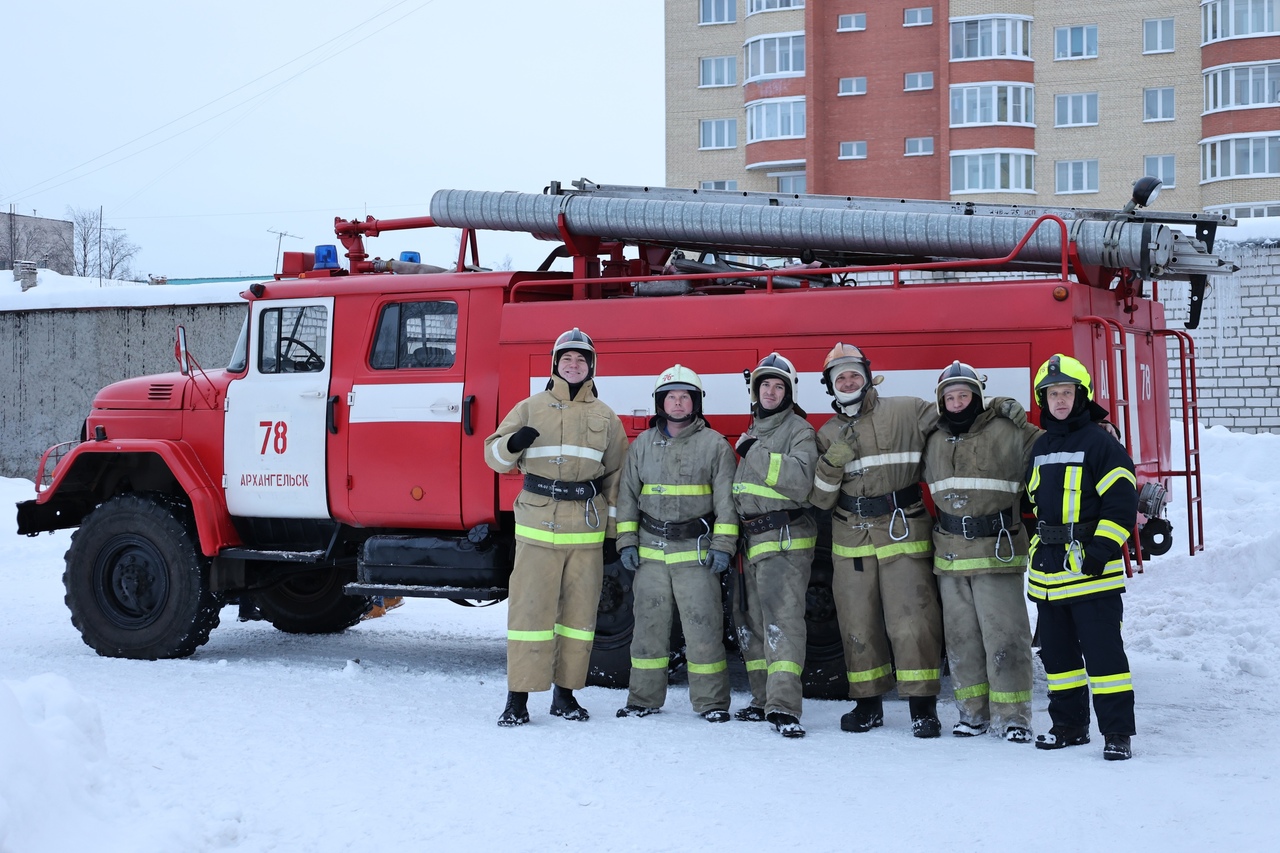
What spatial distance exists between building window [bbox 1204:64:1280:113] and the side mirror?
34.3m

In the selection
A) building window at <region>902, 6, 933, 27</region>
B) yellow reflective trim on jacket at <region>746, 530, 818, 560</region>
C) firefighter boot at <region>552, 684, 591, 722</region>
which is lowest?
firefighter boot at <region>552, 684, 591, 722</region>

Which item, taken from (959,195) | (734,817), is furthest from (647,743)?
(959,195)

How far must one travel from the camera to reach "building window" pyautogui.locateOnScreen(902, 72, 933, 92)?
38.8m

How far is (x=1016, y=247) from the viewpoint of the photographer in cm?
660

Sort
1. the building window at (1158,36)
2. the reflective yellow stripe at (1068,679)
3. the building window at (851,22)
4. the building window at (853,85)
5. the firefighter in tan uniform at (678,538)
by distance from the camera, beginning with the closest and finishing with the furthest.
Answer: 1. the reflective yellow stripe at (1068,679)
2. the firefighter in tan uniform at (678,538)
3. the building window at (1158,36)
4. the building window at (851,22)
5. the building window at (853,85)

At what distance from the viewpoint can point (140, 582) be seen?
8383 mm

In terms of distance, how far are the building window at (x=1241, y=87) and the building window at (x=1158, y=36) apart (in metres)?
1.69

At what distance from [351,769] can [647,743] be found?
1.41 m

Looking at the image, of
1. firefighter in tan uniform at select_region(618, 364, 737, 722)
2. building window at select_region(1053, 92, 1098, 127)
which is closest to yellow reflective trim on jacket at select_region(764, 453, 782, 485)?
firefighter in tan uniform at select_region(618, 364, 737, 722)

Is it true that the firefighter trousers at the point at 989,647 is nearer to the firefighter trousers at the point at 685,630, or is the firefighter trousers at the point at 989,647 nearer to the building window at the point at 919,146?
the firefighter trousers at the point at 685,630

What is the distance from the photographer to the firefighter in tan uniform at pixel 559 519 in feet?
21.5

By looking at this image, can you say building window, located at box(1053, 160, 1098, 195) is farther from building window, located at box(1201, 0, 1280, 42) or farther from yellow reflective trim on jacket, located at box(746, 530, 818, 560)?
yellow reflective trim on jacket, located at box(746, 530, 818, 560)

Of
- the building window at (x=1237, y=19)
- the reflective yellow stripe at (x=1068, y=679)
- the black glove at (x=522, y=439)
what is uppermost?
the building window at (x=1237, y=19)

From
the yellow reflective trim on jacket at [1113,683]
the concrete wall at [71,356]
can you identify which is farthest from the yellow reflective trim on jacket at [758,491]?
the concrete wall at [71,356]
